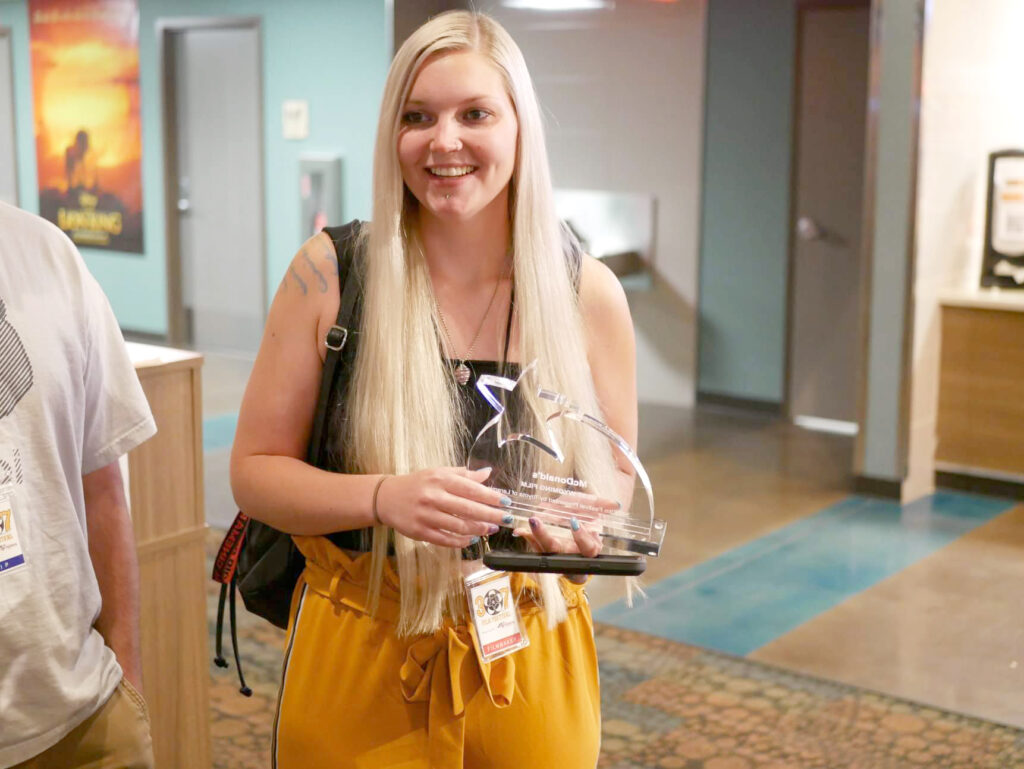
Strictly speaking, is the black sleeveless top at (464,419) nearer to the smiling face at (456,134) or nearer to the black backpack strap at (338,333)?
the black backpack strap at (338,333)

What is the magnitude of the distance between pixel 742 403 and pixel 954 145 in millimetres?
2248

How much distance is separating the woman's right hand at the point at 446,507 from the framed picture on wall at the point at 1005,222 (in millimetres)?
5063

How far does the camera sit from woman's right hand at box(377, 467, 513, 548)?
1.49 m

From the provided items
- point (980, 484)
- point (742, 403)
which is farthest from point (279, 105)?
point (980, 484)

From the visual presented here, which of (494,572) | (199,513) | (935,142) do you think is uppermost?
(935,142)

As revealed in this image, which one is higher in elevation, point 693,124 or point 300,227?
point 693,124

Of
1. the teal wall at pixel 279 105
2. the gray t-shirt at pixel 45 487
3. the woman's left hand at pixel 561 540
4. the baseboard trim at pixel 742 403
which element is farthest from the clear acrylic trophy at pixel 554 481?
the baseboard trim at pixel 742 403

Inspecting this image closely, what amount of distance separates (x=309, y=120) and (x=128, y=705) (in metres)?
4.15

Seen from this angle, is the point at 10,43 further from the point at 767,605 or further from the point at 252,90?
the point at 767,605

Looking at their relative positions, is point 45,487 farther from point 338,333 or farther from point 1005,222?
point 1005,222

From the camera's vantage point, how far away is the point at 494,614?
166 centimetres

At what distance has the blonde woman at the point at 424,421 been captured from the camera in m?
1.61

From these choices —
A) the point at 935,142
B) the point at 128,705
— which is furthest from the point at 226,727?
the point at 935,142

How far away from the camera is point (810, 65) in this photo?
7.05 m
